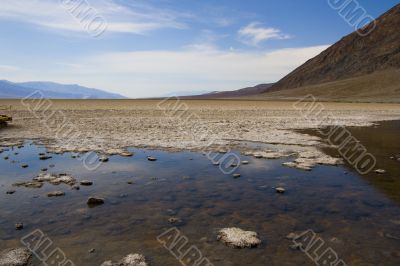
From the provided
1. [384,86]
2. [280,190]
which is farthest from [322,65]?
[280,190]

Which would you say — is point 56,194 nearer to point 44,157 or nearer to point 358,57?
point 44,157

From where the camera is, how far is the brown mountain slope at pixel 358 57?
417ft

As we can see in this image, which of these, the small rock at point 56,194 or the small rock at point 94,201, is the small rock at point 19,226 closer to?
the small rock at point 94,201

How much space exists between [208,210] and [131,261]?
8.22 feet

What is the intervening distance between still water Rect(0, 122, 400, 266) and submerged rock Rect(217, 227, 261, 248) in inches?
5.0

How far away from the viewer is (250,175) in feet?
33.6

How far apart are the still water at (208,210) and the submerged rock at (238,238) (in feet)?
0.41

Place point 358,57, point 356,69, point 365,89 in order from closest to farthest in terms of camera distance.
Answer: point 365,89 < point 356,69 < point 358,57

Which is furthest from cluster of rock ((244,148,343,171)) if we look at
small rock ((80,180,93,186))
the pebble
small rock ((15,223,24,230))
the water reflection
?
small rock ((15,223,24,230))

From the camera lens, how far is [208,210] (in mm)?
7285

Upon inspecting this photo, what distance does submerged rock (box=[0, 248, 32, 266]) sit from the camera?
16.5 feet

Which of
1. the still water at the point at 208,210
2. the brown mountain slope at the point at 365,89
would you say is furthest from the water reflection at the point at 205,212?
the brown mountain slope at the point at 365,89

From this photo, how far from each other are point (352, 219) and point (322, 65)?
157 meters

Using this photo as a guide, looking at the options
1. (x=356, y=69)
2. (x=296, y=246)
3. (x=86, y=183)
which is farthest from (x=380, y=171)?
(x=356, y=69)
